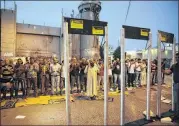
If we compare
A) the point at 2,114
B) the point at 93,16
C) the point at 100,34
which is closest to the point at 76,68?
the point at 2,114

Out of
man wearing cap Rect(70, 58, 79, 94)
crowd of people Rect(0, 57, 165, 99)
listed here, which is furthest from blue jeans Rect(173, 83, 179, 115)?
man wearing cap Rect(70, 58, 79, 94)

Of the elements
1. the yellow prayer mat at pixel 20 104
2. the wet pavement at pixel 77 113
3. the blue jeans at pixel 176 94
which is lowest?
the wet pavement at pixel 77 113

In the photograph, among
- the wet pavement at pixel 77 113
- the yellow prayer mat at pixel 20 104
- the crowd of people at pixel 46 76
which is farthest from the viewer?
the crowd of people at pixel 46 76

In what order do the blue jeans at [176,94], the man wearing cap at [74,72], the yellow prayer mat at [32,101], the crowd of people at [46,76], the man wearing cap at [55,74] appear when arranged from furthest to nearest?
the man wearing cap at [74,72] < the man wearing cap at [55,74] < the crowd of people at [46,76] < the yellow prayer mat at [32,101] < the blue jeans at [176,94]

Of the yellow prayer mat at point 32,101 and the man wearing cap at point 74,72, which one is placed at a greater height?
the man wearing cap at point 74,72

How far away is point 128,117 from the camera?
760 cm

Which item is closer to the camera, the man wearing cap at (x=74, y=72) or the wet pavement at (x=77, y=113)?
the wet pavement at (x=77, y=113)

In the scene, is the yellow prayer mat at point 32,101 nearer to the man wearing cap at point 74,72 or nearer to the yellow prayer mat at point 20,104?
the yellow prayer mat at point 20,104

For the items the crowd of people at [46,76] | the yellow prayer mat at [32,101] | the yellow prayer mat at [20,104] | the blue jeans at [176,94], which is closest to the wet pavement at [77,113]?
the yellow prayer mat at [20,104]

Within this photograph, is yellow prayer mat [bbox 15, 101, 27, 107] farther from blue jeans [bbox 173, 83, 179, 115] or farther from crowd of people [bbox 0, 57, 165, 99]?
blue jeans [bbox 173, 83, 179, 115]

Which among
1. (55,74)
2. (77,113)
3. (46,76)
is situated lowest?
(77,113)

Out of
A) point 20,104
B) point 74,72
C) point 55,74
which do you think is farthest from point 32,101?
point 74,72

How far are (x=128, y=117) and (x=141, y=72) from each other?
9.21m

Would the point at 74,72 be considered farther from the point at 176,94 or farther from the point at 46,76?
the point at 176,94
